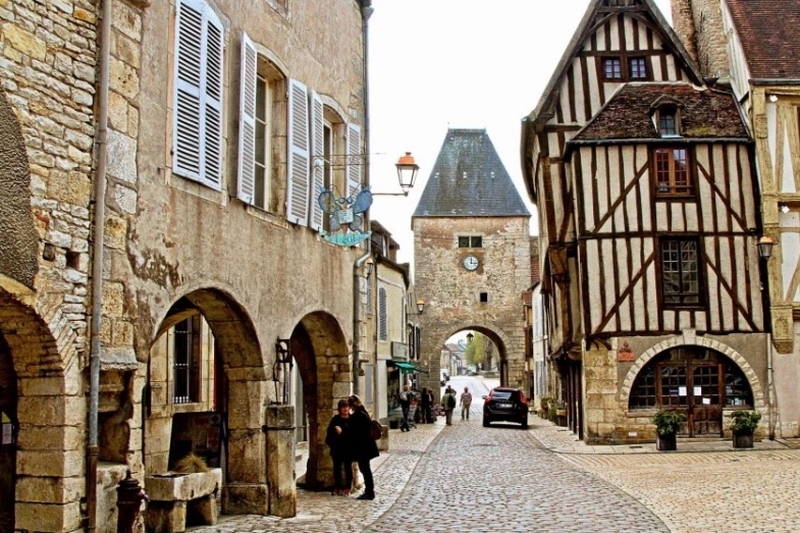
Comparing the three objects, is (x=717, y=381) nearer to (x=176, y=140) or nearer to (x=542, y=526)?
(x=542, y=526)

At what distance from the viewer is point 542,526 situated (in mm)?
→ 8312

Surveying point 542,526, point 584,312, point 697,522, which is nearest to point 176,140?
point 542,526

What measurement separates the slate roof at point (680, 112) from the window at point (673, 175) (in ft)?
1.56

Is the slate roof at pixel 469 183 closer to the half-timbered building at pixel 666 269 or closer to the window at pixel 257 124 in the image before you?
the half-timbered building at pixel 666 269

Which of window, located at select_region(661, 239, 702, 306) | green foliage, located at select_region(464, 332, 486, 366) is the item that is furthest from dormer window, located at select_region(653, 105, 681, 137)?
green foliage, located at select_region(464, 332, 486, 366)

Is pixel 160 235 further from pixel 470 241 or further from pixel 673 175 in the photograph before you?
pixel 470 241

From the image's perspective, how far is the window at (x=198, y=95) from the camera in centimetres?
727

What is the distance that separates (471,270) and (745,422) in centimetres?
2171

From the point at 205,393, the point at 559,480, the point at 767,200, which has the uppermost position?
the point at 767,200

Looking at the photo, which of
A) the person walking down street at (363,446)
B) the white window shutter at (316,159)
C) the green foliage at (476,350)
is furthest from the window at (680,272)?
the green foliage at (476,350)

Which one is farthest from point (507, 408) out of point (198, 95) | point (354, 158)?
point (198, 95)

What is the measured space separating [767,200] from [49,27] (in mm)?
15533

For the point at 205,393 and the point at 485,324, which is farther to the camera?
the point at 485,324

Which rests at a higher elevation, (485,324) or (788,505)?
(485,324)
